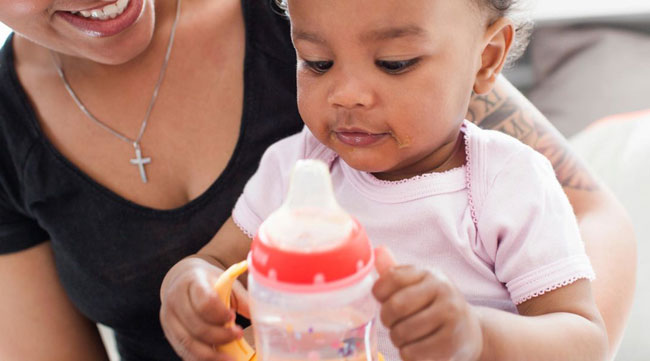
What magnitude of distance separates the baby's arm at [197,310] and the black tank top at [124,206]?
237mm

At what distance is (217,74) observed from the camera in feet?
4.50

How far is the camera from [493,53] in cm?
100

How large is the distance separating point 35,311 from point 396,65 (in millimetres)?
1042

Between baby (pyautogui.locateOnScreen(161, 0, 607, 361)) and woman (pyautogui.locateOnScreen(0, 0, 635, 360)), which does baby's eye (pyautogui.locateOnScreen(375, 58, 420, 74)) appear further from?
woman (pyautogui.locateOnScreen(0, 0, 635, 360))

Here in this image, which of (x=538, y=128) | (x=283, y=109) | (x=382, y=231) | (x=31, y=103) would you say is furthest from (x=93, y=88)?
(x=538, y=128)

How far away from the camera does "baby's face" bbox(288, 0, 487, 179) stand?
853 mm

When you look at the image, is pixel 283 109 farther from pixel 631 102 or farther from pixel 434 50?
pixel 631 102

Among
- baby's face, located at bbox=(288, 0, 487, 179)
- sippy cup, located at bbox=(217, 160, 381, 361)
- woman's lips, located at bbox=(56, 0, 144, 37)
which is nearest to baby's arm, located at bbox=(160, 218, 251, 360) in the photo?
sippy cup, located at bbox=(217, 160, 381, 361)

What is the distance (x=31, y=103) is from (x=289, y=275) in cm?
98

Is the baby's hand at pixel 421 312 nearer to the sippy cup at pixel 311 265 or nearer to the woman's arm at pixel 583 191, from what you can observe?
the sippy cup at pixel 311 265

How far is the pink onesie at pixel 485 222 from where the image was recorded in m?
0.93

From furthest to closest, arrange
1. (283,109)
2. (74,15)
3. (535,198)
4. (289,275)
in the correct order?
(283,109)
(74,15)
(535,198)
(289,275)

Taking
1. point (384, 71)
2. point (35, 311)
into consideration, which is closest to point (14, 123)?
point (35, 311)

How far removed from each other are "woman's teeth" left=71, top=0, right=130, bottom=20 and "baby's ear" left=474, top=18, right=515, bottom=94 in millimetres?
637
